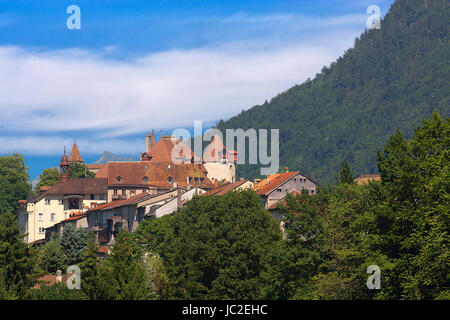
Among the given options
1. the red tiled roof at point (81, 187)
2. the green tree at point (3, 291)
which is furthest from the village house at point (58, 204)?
the green tree at point (3, 291)

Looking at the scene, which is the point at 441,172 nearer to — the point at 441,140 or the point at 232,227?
the point at 441,140

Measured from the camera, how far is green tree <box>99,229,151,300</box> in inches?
2379

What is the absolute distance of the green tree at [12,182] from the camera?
155000 millimetres

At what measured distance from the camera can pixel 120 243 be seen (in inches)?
2594

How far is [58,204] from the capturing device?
139250 mm

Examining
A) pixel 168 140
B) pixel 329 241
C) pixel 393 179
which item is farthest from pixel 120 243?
pixel 168 140

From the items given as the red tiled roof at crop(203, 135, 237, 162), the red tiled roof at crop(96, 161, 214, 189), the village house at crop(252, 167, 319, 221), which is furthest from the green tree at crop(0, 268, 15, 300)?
the red tiled roof at crop(203, 135, 237, 162)

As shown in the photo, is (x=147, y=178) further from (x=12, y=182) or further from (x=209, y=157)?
(x=12, y=182)

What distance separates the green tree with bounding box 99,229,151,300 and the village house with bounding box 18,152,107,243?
7332cm

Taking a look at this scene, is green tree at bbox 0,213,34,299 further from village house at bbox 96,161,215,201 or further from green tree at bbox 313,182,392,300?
village house at bbox 96,161,215,201

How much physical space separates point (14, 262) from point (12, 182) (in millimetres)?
98477

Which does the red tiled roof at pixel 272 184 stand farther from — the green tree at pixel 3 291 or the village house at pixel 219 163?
the village house at pixel 219 163

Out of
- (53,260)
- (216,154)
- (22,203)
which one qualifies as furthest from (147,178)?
(53,260)
